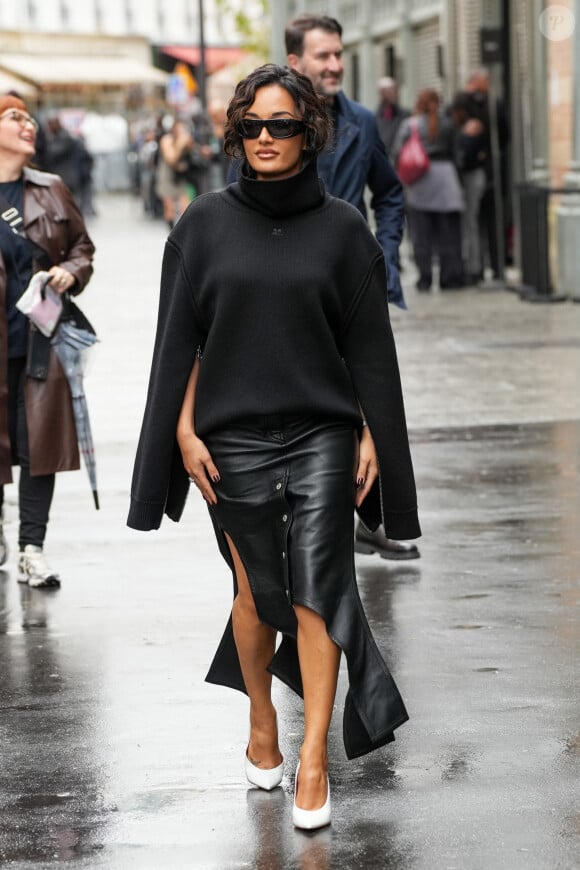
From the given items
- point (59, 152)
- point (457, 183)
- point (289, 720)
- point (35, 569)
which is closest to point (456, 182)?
point (457, 183)

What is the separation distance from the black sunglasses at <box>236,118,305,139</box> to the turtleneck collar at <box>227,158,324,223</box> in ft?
0.33

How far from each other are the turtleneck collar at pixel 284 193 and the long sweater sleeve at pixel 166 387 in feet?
0.82

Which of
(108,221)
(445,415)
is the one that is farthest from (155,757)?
(108,221)

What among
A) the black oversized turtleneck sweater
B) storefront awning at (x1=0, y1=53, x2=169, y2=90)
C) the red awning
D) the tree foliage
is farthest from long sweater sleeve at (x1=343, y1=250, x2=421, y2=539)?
the red awning

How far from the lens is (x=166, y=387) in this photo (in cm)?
467

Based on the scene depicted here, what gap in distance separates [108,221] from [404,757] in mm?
36492

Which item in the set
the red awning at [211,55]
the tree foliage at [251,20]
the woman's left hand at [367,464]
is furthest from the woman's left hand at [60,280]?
the red awning at [211,55]

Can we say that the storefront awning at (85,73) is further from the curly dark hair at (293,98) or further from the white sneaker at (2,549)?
the curly dark hair at (293,98)

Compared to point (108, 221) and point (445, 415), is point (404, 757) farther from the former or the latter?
point (108, 221)

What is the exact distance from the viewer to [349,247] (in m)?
4.59

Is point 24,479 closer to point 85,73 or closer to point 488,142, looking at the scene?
point 488,142

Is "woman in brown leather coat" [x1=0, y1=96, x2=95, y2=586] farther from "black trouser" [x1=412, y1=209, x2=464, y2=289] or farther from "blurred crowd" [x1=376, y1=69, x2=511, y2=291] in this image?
"black trouser" [x1=412, y1=209, x2=464, y2=289]

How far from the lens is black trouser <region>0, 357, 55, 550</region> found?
299 inches

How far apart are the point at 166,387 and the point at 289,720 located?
135 centimetres
